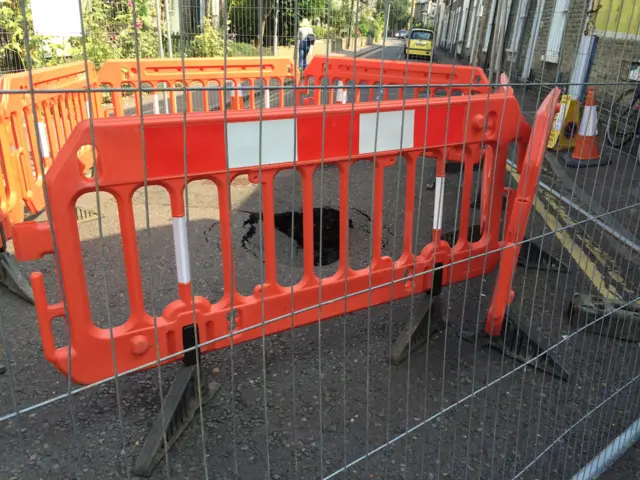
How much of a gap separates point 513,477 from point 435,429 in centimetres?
41

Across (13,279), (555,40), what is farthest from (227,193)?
(555,40)

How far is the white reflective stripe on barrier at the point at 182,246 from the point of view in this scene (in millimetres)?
2293

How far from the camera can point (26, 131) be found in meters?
4.73

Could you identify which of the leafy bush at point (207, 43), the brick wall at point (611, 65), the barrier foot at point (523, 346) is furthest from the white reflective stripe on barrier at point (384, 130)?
the leafy bush at point (207, 43)

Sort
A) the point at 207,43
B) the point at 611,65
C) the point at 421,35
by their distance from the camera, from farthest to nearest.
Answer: the point at 207,43 → the point at 611,65 → the point at 421,35

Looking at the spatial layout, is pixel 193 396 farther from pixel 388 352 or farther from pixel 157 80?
pixel 157 80

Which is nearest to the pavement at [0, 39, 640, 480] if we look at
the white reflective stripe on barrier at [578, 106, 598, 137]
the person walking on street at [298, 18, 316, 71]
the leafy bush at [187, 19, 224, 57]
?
the white reflective stripe on barrier at [578, 106, 598, 137]

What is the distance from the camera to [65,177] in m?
2.02

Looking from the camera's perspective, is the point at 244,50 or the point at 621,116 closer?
the point at 621,116

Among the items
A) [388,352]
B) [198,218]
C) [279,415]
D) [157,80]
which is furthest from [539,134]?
[157,80]

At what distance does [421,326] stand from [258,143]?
1515 mm

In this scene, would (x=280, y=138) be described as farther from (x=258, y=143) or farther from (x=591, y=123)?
(x=591, y=123)

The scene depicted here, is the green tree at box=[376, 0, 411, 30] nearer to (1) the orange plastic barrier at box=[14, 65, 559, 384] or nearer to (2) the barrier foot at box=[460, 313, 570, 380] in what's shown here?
(1) the orange plastic barrier at box=[14, 65, 559, 384]

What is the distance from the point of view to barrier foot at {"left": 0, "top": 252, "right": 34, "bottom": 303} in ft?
11.8
